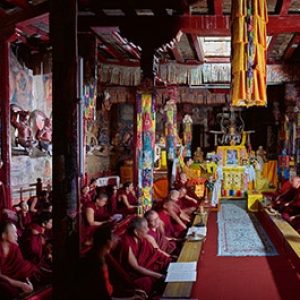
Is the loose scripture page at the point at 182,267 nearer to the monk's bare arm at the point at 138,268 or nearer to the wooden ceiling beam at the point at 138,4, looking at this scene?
the monk's bare arm at the point at 138,268

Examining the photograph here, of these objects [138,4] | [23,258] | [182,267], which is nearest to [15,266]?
[23,258]

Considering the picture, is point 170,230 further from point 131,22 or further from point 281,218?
point 131,22

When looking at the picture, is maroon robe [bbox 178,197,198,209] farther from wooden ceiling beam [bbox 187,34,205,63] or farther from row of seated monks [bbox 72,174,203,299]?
wooden ceiling beam [bbox 187,34,205,63]

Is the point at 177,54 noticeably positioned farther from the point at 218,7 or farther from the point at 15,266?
the point at 15,266

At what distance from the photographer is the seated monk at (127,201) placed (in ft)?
32.6

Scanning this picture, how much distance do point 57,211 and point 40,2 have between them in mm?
4304

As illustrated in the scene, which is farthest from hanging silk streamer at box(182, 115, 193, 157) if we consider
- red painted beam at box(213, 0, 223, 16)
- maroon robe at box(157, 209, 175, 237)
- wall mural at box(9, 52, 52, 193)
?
red painted beam at box(213, 0, 223, 16)

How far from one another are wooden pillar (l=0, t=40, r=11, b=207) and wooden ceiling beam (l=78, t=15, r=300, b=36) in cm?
146

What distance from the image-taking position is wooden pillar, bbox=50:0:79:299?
12.8ft

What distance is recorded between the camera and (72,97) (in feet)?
12.8

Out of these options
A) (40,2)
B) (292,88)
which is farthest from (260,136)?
(40,2)

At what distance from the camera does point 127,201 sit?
33.7 ft

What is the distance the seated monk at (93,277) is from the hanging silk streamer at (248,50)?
116 inches

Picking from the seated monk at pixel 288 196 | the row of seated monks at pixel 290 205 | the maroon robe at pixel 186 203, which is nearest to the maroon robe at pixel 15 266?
the row of seated monks at pixel 290 205
